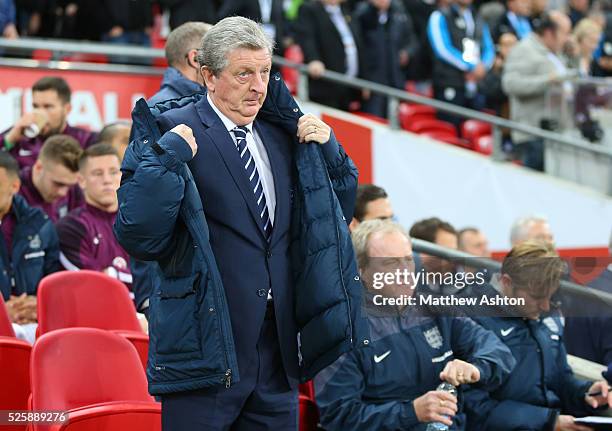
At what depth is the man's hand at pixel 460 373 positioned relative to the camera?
184 inches

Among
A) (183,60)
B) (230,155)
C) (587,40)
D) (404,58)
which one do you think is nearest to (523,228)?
(183,60)

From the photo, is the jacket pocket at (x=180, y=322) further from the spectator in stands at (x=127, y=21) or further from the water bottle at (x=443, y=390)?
the spectator in stands at (x=127, y=21)

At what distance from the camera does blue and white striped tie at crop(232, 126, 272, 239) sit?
11.8 ft

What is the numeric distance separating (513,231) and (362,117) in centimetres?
379

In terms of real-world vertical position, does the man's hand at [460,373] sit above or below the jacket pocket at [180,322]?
below

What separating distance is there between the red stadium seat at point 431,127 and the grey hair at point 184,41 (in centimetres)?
624

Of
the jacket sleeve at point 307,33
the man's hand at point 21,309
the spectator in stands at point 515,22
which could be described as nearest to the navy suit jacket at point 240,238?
the man's hand at point 21,309

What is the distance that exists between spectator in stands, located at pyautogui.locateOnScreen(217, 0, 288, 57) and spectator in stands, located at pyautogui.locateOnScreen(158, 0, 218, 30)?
12 cm

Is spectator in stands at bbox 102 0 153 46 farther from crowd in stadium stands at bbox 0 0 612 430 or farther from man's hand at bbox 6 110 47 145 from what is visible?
man's hand at bbox 6 110 47 145

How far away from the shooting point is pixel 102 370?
180 inches

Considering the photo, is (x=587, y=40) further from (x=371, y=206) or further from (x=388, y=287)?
(x=388, y=287)

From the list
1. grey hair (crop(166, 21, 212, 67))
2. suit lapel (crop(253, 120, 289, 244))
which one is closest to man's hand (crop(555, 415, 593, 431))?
suit lapel (crop(253, 120, 289, 244))

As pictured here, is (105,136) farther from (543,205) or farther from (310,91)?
(543,205)

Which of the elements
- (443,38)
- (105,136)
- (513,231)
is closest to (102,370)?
(105,136)
